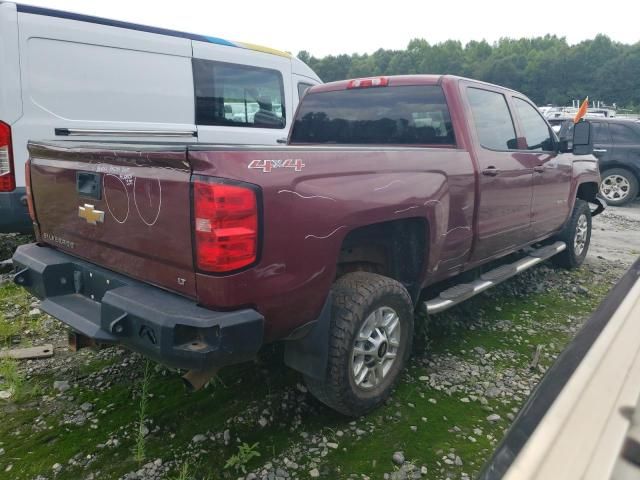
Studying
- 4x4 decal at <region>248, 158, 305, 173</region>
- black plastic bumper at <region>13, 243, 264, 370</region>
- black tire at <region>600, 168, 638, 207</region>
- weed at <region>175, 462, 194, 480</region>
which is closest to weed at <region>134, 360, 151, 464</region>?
weed at <region>175, 462, 194, 480</region>

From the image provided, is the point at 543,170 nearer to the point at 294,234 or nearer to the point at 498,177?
the point at 498,177

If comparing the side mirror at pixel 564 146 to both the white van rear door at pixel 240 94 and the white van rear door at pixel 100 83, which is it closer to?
the white van rear door at pixel 240 94

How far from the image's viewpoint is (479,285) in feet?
11.6

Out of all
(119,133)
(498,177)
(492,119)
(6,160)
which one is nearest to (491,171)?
(498,177)

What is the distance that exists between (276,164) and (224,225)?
34 cm

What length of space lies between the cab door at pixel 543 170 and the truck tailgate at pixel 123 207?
119 inches

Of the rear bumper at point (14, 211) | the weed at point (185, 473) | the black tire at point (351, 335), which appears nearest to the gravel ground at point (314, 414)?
the weed at point (185, 473)

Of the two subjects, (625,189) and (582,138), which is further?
(625,189)

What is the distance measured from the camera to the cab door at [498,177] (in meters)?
3.46

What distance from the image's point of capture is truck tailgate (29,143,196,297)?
80.2 inches

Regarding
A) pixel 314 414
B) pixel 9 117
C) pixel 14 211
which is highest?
pixel 9 117

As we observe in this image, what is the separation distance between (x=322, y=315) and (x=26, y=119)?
4143 mm

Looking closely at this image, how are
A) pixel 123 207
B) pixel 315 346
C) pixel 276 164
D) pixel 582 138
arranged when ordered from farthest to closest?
pixel 582 138, pixel 315 346, pixel 123 207, pixel 276 164

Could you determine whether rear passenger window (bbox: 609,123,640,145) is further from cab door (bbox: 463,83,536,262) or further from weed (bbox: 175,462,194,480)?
weed (bbox: 175,462,194,480)
